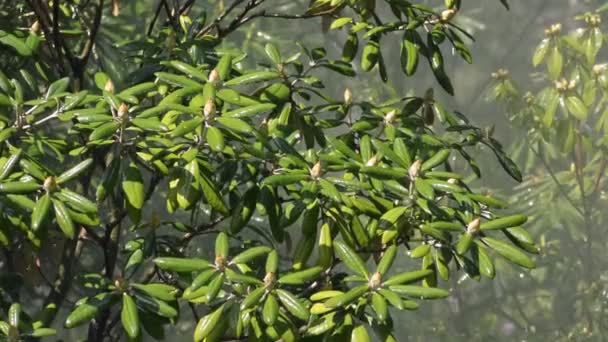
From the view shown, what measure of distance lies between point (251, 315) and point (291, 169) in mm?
290

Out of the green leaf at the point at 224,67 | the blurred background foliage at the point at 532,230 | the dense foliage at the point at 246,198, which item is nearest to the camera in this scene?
the dense foliage at the point at 246,198

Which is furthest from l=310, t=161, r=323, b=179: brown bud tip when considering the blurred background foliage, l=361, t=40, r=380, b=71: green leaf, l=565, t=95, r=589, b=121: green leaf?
l=565, t=95, r=589, b=121: green leaf

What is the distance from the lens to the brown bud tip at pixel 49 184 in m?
2.28

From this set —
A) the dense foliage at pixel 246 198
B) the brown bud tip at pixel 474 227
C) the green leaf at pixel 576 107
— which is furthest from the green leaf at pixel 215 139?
the green leaf at pixel 576 107

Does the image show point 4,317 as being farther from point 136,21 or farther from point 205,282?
point 136,21

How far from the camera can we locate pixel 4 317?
2.60 metres

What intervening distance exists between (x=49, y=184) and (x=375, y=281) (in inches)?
23.6

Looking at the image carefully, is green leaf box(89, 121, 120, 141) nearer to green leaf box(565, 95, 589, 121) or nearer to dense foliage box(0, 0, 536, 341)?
dense foliage box(0, 0, 536, 341)

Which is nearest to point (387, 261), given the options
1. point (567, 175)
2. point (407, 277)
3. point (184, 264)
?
point (407, 277)

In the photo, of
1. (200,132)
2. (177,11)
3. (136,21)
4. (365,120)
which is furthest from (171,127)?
(136,21)

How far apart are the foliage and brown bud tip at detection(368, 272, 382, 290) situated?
2.53m

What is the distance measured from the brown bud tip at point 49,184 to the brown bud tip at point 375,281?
585 mm

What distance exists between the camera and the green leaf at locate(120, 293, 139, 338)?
2.30 m

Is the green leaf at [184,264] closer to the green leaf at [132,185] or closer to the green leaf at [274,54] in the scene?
the green leaf at [132,185]
